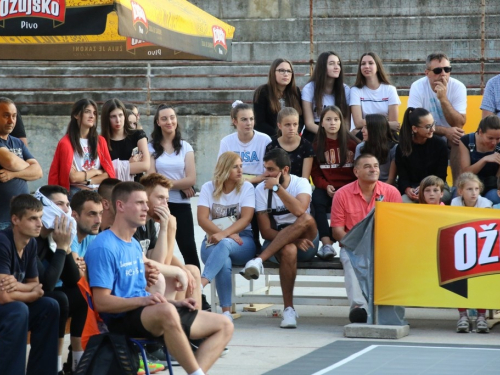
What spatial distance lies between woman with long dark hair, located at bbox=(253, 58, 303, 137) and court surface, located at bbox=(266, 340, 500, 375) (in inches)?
130

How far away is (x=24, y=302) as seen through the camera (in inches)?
257

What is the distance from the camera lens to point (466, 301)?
8.74 metres

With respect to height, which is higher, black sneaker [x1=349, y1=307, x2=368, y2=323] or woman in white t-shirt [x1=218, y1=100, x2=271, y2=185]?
woman in white t-shirt [x1=218, y1=100, x2=271, y2=185]

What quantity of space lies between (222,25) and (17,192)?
3.92 m

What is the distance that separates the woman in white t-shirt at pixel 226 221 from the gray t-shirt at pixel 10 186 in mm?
1972

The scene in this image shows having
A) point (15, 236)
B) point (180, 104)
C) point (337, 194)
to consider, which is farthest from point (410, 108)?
point (180, 104)

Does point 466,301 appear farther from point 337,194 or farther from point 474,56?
point 474,56

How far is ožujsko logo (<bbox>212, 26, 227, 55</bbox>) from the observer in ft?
36.0

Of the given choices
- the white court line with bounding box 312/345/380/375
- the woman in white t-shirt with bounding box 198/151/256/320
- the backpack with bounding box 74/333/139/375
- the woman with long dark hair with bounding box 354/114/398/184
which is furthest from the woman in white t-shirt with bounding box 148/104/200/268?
the backpack with bounding box 74/333/139/375

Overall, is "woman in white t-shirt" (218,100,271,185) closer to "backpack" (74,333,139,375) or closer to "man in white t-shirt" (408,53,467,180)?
"man in white t-shirt" (408,53,467,180)

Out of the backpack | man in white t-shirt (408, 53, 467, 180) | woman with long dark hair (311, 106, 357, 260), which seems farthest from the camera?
man in white t-shirt (408, 53, 467, 180)

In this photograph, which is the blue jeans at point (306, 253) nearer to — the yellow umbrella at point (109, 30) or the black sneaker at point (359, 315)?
the black sneaker at point (359, 315)

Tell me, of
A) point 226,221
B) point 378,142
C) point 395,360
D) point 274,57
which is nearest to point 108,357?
point 395,360

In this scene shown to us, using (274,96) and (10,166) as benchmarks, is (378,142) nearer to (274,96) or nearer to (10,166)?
(274,96)
